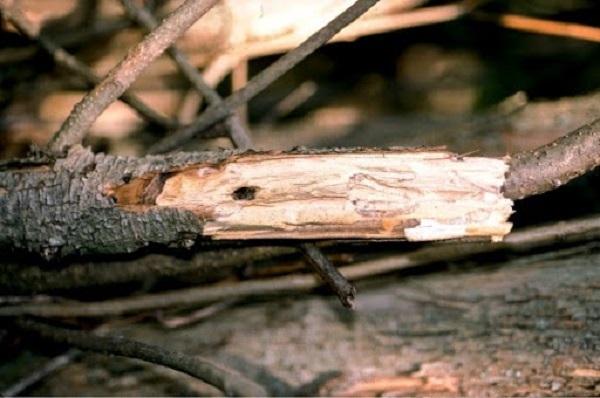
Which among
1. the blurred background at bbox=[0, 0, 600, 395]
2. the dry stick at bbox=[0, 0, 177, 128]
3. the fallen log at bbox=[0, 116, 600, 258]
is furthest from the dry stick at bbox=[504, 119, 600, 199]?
the dry stick at bbox=[0, 0, 177, 128]

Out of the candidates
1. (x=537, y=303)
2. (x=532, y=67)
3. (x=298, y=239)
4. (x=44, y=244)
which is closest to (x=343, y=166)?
(x=298, y=239)

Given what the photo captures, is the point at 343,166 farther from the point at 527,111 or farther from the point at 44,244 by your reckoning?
the point at 527,111

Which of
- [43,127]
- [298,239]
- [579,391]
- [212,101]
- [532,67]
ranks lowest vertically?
[579,391]

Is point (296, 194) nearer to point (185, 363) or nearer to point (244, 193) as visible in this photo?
point (244, 193)

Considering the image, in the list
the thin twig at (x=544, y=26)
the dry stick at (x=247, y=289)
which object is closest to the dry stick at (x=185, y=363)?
the dry stick at (x=247, y=289)

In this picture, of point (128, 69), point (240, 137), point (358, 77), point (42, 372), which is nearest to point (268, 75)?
point (240, 137)

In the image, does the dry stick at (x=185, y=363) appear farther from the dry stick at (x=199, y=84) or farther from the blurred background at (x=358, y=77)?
the dry stick at (x=199, y=84)

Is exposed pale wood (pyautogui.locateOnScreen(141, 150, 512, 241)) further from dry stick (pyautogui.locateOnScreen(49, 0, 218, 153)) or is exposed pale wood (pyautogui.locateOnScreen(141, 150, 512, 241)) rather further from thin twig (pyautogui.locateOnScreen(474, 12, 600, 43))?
thin twig (pyautogui.locateOnScreen(474, 12, 600, 43))
